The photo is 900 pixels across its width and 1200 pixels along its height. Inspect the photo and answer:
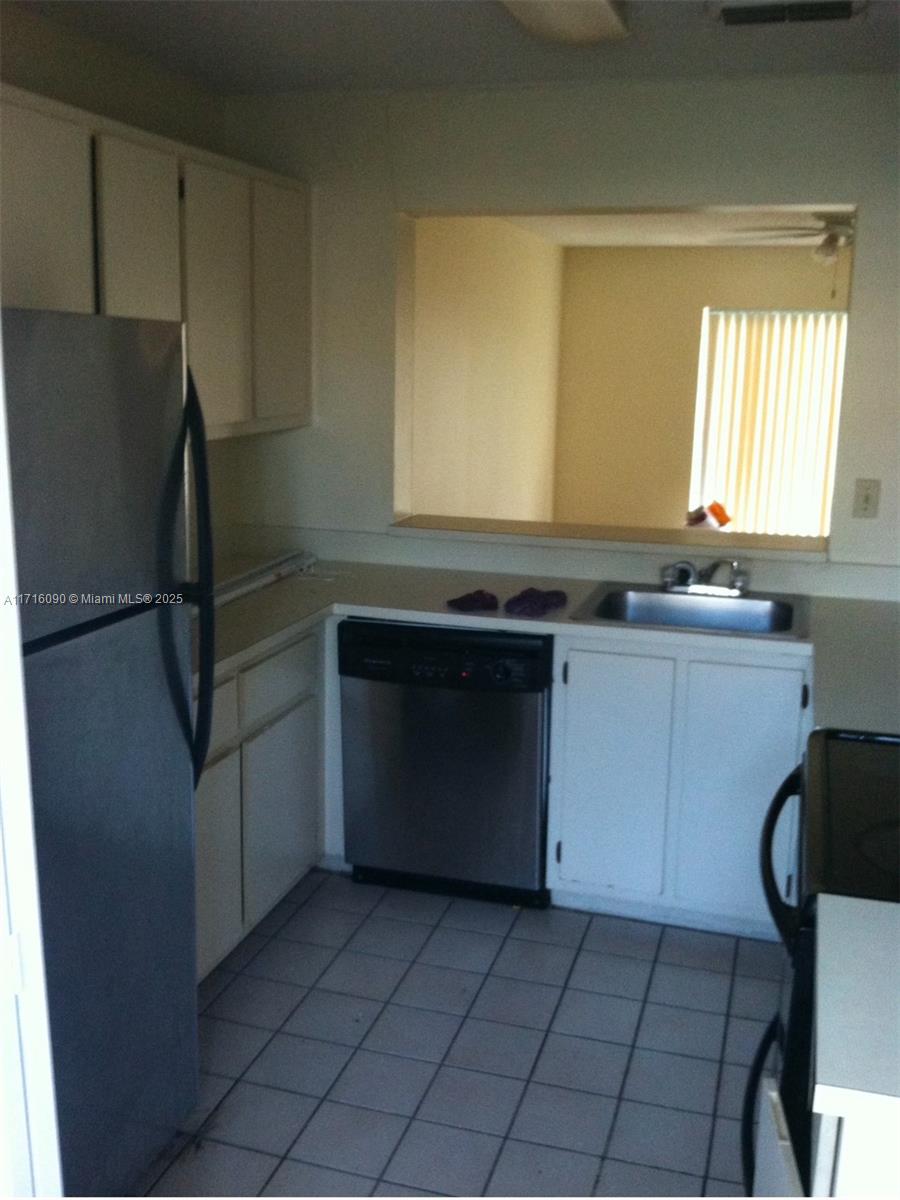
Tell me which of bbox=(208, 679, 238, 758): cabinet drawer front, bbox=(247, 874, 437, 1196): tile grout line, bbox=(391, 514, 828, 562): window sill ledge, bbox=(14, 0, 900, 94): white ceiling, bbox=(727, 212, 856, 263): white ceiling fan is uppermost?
bbox=(14, 0, 900, 94): white ceiling

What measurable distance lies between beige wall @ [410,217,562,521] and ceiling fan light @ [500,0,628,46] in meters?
1.56

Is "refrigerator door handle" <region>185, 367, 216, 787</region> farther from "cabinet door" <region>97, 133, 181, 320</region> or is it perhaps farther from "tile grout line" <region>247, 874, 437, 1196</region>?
"tile grout line" <region>247, 874, 437, 1196</region>

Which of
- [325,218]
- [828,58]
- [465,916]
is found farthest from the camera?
[325,218]

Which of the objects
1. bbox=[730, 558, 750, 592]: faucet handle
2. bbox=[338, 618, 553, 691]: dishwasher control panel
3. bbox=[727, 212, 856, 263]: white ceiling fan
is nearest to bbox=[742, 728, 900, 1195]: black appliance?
bbox=[338, 618, 553, 691]: dishwasher control panel

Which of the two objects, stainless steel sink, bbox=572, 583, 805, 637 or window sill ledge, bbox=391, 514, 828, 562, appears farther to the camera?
window sill ledge, bbox=391, 514, 828, 562

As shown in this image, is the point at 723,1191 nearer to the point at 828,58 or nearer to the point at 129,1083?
the point at 129,1083

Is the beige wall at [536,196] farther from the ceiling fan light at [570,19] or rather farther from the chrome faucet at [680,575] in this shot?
the ceiling fan light at [570,19]

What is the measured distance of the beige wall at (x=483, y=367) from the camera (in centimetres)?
461

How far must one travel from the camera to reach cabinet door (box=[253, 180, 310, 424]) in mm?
3332

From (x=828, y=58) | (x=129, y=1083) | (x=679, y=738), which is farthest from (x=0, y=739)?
(x=828, y=58)

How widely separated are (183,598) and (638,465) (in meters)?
5.58

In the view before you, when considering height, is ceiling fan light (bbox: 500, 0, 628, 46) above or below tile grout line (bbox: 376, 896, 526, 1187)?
above

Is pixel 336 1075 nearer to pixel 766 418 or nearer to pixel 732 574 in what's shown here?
pixel 732 574

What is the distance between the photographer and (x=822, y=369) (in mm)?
6965
